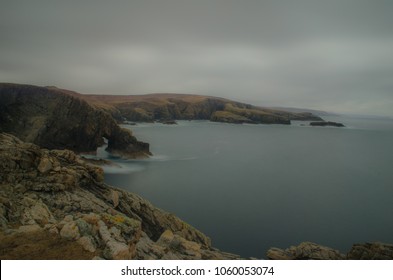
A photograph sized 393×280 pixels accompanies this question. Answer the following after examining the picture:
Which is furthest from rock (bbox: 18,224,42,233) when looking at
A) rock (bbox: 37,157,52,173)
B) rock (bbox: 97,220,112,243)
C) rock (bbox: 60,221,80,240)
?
rock (bbox: 37,157,52,173)

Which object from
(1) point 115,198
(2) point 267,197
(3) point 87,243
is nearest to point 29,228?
(3) point 87,243

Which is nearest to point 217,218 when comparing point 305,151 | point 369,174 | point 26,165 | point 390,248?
point 390,248

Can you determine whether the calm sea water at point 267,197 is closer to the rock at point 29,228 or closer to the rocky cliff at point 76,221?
the rocky cliff at point 76,221

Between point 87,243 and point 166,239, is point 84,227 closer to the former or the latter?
point 87,243

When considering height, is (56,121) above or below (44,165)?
above

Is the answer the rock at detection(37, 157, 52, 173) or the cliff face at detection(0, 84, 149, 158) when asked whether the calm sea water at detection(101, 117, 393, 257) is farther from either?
the rock at detection(37, 157, 52, 173)

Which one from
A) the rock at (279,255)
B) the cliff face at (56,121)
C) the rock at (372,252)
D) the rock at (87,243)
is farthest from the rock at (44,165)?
the cliff face at (56,121)

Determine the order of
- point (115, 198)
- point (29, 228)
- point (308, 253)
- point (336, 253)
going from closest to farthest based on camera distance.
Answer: point (29, 228), point (336, 253), point (308, 253), point (115, 198)
